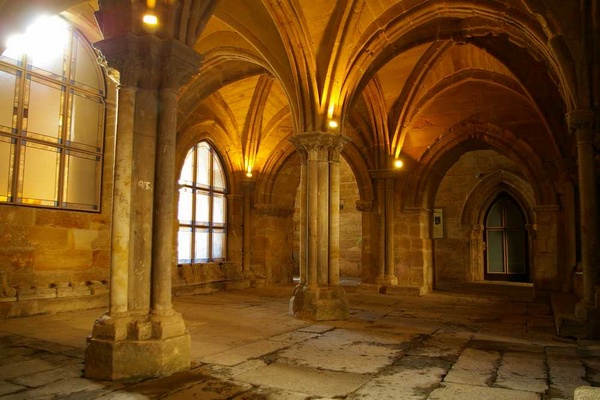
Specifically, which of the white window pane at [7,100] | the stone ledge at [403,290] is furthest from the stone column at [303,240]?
the white window pane at [7,100]

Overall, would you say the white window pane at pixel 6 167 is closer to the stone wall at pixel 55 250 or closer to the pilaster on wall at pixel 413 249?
the stone wall at pixel 55 250

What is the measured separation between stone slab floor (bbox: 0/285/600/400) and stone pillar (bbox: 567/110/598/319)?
79 centimetres

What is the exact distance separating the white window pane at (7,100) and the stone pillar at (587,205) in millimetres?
8096

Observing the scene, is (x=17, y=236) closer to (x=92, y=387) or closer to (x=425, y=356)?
(x=92, y=387)

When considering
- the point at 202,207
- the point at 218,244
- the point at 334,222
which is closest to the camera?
the point at 334,222

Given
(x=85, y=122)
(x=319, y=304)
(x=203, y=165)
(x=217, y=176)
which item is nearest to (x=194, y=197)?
(x=203, y=165)

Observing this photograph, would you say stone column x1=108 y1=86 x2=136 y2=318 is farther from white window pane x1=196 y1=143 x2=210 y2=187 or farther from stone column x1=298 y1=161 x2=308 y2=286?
white window pane x1=196 y1=143 x2=210 y2=187

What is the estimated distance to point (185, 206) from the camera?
11312 mm

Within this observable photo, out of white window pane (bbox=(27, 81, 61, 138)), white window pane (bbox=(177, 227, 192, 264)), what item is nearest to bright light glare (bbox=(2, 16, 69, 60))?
white window pane (bbox=(27, 81, 61, 138))

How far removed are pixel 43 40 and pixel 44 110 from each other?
1176mm

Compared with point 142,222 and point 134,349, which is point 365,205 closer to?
point 142,222

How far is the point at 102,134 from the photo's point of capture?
A: 28.1 feet

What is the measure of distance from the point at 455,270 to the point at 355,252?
3553 mm

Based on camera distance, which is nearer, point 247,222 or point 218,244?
point 218,244
